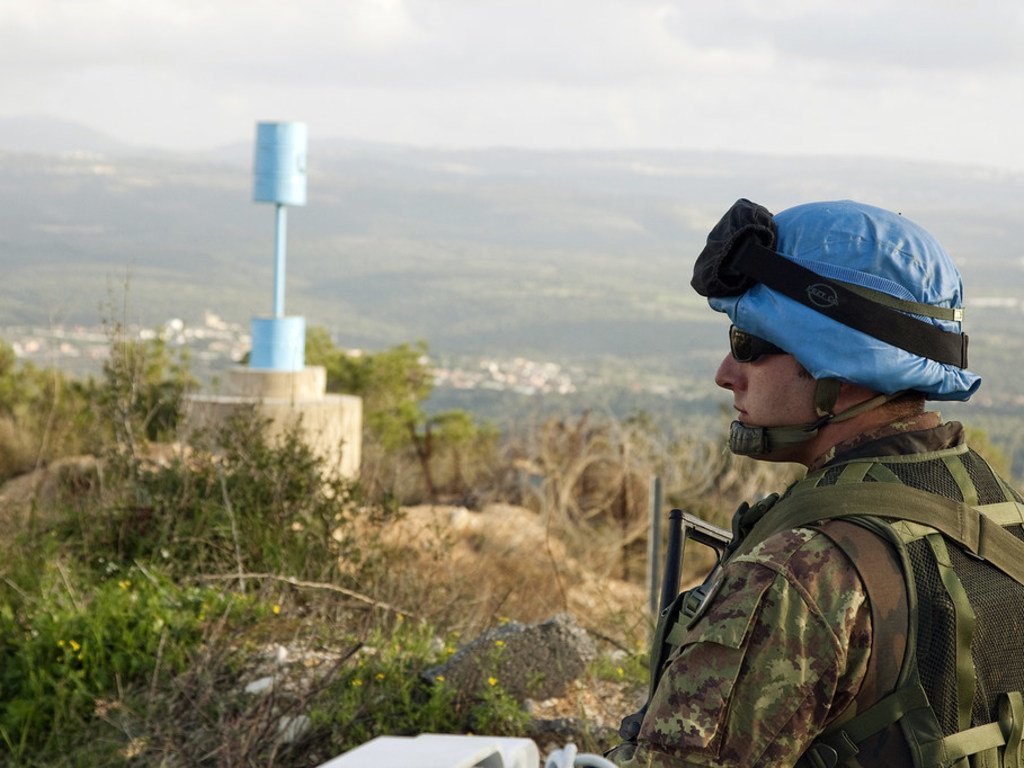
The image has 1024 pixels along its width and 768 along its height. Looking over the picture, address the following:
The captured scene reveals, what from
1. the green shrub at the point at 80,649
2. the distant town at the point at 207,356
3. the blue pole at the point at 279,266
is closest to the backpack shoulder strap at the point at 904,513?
the green shrub at the point at 80,649

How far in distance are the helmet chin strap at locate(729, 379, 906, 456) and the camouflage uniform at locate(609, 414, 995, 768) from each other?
26 centimetres

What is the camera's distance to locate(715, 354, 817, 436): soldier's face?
2.30 meters

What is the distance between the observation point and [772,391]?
233 centimetres

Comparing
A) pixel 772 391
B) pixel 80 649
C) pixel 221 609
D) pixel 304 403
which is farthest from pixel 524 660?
pixel 304 403

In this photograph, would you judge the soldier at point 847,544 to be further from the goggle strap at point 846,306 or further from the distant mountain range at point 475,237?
the distant mountain range at point 475,237

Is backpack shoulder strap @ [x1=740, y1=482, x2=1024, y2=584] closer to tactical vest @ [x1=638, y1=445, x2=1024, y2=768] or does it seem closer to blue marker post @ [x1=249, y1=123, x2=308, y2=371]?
tactical vest @ [x1=638, y1=445, x2=1024, y2=768]

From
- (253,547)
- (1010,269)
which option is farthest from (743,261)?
(1010,269)

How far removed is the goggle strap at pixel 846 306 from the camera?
222 centimetres

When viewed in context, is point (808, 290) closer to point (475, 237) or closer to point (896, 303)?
point (896, 303)

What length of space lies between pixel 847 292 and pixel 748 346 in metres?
0.20

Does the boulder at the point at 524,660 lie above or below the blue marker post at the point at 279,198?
below

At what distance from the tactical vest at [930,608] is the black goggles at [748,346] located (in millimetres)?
225

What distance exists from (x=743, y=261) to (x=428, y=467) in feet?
48.3

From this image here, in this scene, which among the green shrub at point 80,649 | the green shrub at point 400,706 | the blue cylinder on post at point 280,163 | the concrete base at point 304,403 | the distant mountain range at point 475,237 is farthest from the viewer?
the distant mountain range at point 475,237
